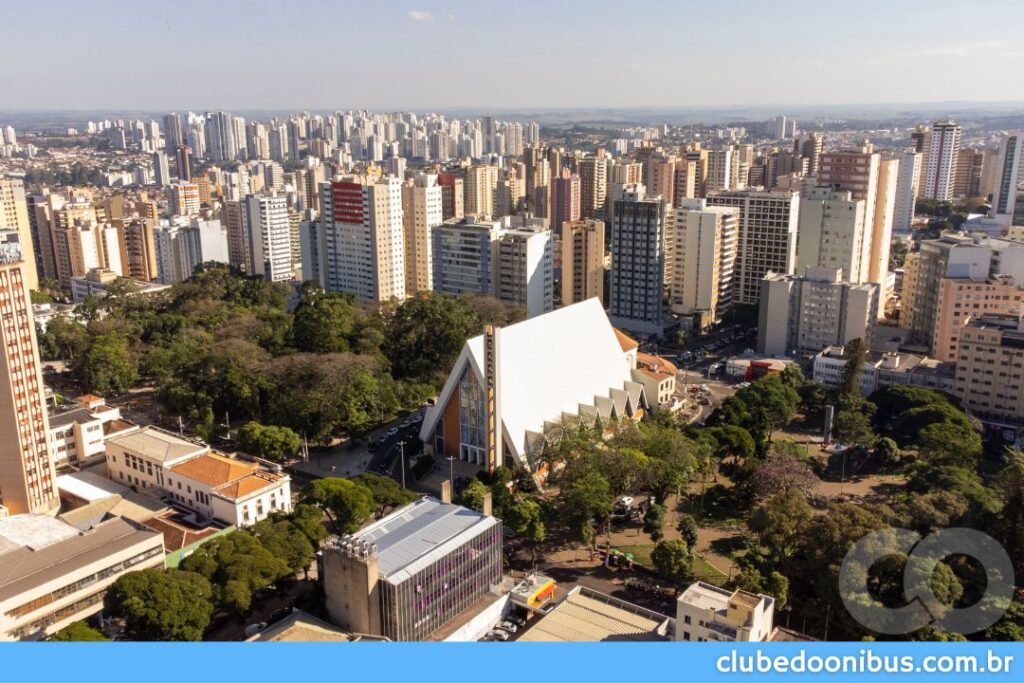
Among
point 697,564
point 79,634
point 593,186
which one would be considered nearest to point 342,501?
point 79,634

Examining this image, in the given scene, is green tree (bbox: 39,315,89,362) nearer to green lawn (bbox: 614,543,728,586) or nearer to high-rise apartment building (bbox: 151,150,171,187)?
green lawn (bbox: 614,543,728,586)

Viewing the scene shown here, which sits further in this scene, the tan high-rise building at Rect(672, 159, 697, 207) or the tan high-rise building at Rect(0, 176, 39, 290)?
the tan high-rise building at Rect(672, 159, 697, 207)

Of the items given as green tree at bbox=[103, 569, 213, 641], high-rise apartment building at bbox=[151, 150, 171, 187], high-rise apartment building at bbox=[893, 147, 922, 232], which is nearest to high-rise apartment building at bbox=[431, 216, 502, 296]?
green tree at bbox=[103, 569, 213, 641]

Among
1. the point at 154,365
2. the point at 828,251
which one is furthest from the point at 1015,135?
the point at 154,365

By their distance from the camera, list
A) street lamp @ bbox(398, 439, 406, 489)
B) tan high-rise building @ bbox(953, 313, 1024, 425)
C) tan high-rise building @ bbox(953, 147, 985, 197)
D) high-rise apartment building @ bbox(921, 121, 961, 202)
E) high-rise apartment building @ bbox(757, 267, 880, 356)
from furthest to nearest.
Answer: tan high-rise building @ bbox(953, 147, 985, 197)
high-rise apartment building @ bbox(921, 121, 961, 202)
high-rise apartment building @ bbox(757, 267, 880, 356)
tan high-rise building @ bbox(953, 313, 1024, 425)
street lamp @ bbox(398, 439, 406, 489)

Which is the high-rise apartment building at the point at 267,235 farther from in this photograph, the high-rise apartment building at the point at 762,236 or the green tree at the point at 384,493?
the green tree at the point at 384,493

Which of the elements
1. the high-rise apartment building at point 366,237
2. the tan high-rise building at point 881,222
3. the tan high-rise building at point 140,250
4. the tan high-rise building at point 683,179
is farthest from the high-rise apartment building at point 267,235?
the tan high-rise building at point 881,222

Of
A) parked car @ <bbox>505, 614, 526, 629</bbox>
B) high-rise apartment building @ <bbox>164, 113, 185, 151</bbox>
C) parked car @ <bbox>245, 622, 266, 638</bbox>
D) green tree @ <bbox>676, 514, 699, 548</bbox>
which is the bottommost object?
parked car @ <bbox>505, 614, 526, 629</bbox>
